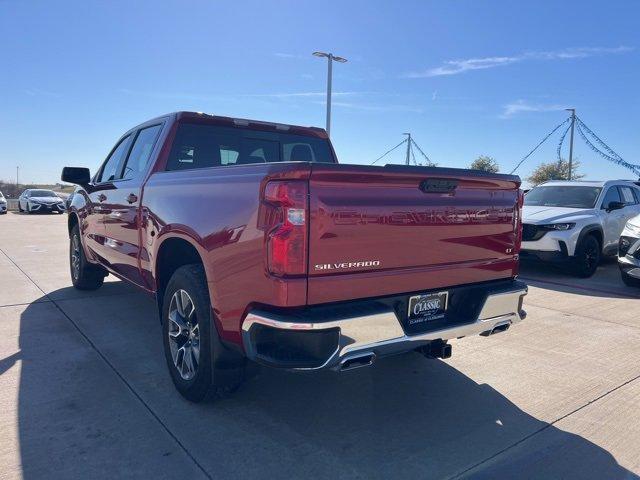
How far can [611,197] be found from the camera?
369 inches

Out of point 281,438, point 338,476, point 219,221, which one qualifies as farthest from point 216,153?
point 338,476

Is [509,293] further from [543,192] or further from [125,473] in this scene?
[543,192]

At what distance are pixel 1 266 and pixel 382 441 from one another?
26.7 feet

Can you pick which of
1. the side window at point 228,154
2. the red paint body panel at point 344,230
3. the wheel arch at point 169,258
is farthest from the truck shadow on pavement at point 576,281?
the wheel arch at point 169,258

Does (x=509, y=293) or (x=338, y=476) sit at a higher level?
(x=509, y=293)

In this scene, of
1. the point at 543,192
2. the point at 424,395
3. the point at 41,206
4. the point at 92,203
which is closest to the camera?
the point at 424,395

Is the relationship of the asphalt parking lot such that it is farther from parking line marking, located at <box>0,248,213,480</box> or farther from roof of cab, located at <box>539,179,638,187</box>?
roof of cab, located at <box>539,179,638,187</box>

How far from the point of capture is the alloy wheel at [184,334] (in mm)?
3297

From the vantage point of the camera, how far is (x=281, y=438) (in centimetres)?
297

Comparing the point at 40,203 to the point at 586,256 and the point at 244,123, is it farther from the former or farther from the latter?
the point at 586,256

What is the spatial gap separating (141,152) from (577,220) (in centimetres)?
692

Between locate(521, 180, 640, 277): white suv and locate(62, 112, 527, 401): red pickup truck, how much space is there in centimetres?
516

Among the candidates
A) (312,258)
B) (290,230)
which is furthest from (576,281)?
(290,230)

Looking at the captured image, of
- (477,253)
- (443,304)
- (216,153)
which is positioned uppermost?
(216,153)
